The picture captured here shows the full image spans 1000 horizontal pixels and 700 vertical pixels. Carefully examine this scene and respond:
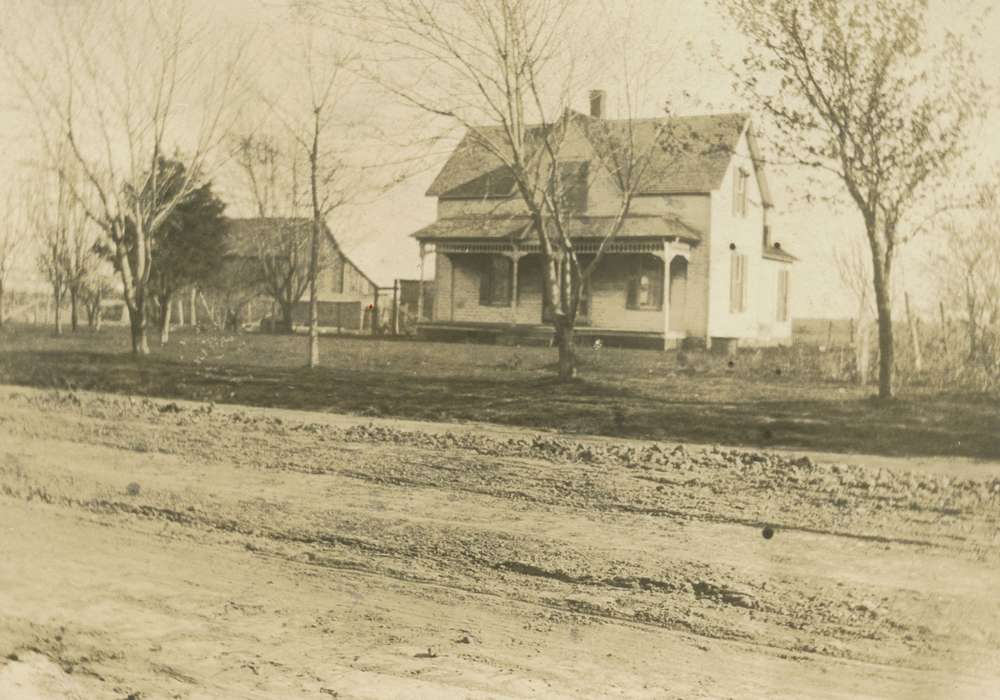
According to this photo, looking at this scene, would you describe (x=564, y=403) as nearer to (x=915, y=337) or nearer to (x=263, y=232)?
(x=915, y=337)

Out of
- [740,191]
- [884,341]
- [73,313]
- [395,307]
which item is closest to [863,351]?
[884,341]

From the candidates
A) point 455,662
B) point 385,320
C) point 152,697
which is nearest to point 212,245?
point 385,320

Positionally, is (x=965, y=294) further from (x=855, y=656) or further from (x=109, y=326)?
(x=109, y=326)

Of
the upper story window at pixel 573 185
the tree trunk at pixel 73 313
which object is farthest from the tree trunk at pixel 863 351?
the tree trunk at pixel 73 313

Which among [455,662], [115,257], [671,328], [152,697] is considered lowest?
[152,697]

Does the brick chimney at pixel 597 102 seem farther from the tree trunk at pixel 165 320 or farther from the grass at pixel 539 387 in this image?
the tree trunk at pixel 165 320

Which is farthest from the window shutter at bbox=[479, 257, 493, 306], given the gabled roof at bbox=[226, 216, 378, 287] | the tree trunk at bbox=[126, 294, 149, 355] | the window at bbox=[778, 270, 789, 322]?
the tree trunk at bbox=[126, 294, 149, 355]

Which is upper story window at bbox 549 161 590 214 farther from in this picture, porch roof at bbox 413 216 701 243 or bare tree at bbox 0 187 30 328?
bare tree at bbox 0 187 30 328
